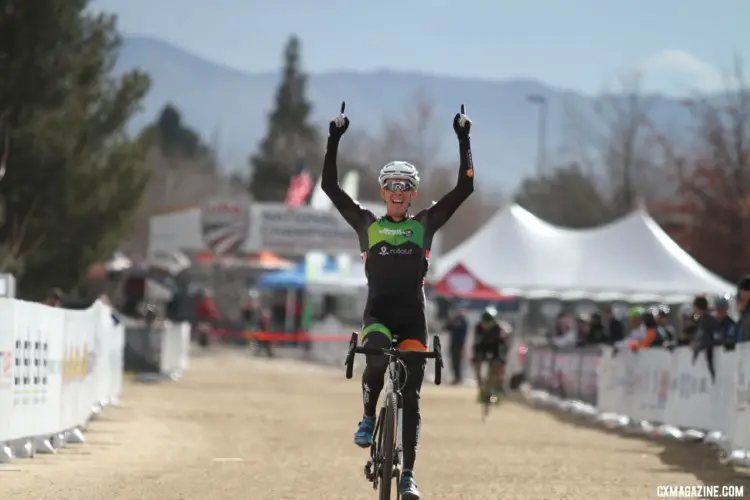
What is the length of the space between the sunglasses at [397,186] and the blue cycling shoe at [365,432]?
152cm

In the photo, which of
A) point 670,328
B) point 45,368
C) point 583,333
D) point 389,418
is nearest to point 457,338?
point 583,333

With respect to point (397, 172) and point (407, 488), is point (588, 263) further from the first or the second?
point (407, 488)

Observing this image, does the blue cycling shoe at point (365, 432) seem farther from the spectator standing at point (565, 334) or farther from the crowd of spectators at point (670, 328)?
the spectator standing at point (565, 334)

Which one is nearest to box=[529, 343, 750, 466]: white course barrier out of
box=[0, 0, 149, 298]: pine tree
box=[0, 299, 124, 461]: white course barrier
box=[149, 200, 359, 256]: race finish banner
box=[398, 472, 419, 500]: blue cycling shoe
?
box=[0, 299, 124, 461]: white course barrier

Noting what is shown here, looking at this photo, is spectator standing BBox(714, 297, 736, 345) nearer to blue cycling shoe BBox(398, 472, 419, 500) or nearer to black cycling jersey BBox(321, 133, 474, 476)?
black cycling jersey BBox(321, 133, 474, 476)

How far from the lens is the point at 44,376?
17.5 m

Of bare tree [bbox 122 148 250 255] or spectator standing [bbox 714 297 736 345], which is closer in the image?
spectator standing [bbox 714 297 736 345]

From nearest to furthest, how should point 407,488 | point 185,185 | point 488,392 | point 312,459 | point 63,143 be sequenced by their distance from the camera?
point 407,488 → point 312,459 → point 488,392 → point 63,143 → point 185,185

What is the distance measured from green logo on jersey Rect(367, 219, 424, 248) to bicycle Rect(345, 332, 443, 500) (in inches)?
26.1

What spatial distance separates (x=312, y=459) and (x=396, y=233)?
660 centimetres

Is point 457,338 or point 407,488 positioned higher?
point 457,338

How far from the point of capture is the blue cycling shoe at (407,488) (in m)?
11.2

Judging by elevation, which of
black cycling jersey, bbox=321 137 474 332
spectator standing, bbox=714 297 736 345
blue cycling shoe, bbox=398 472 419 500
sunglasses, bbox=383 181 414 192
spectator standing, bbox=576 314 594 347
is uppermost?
sunglasses, bbox=383 181 414 192

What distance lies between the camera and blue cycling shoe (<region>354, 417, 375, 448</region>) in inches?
450
